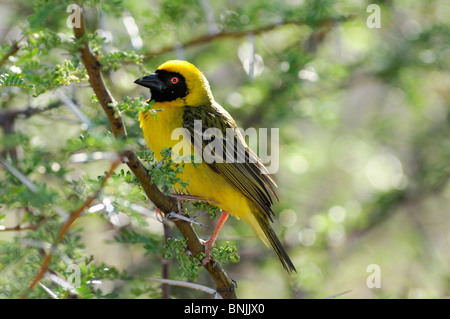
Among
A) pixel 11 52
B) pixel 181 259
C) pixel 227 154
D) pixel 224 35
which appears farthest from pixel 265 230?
pixel 11 52

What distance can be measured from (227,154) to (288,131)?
1.92 metres

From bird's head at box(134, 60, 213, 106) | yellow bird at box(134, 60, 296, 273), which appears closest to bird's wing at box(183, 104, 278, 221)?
yellow bird at box(134, 60, 296, 273)

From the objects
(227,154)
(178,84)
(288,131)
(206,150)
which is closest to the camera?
(206,150)

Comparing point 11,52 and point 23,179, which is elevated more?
point 11,52

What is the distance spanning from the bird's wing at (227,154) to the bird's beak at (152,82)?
231 millimetres

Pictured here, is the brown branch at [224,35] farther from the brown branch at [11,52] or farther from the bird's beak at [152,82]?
the brown branch at [11,52]

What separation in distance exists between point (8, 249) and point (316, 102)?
3.09 meters

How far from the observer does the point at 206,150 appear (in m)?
3.30

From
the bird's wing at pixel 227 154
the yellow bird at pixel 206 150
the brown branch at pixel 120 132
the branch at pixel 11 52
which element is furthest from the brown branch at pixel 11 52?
the bird's wing at pixel 227 154

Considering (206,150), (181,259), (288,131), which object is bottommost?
(181,259)

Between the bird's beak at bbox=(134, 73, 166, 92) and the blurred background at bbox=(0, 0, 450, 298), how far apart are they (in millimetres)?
78

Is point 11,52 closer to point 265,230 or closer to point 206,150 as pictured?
point 206,150

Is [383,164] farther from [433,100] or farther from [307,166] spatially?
[433,100]
